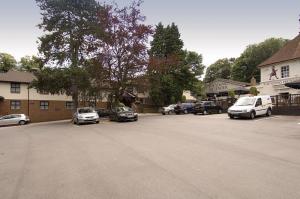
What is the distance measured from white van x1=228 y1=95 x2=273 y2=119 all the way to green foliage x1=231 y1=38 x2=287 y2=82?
49234 mm

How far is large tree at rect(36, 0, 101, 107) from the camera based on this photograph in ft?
112

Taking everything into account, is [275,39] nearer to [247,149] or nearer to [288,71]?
[288,71]

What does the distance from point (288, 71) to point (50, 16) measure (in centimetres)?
2747

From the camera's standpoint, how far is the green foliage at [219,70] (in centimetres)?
9212

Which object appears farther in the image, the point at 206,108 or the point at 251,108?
the point at 206,108

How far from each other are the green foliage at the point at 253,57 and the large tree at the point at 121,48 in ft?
144

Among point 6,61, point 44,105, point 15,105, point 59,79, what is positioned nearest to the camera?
point 59,79

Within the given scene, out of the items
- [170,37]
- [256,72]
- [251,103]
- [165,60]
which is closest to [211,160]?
[251,103]

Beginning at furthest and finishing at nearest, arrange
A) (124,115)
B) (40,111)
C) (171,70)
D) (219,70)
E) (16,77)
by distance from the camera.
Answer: (219,70)
(171,70)
(40,111)
(16,77)
(124,115)

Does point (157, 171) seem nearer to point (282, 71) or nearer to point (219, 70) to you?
point (282, 71)

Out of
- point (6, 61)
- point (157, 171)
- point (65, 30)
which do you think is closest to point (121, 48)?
point (65, 30)

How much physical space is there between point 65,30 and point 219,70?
66.0 meters

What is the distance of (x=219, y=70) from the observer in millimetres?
93000

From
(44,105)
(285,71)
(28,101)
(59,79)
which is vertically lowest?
(44,105)
